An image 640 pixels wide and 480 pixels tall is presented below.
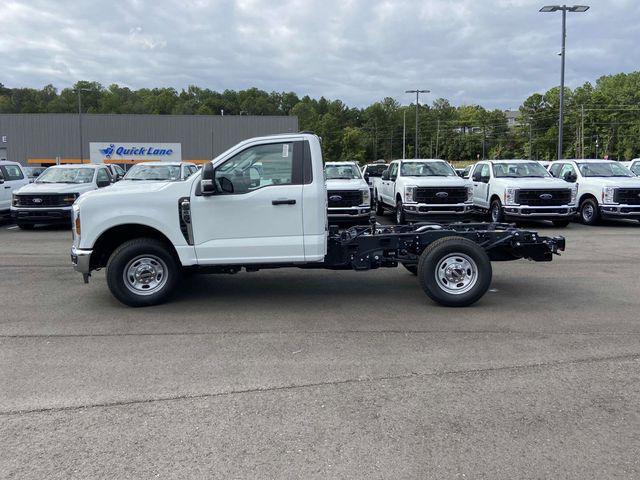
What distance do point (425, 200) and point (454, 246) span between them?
8.25 metres

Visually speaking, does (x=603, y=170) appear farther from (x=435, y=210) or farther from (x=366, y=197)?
(x=366, y=197)

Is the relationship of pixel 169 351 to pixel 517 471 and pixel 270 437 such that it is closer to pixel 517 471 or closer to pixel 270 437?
pixel 270 437

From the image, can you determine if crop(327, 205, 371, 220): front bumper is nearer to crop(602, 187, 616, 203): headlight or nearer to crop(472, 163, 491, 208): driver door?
crop(472, 163, 491, 208): driver door

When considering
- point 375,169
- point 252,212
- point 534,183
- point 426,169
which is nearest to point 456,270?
point 252,212

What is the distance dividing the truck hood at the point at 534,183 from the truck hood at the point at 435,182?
4.77 ft

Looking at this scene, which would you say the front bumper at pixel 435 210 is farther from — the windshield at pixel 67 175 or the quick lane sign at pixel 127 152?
the quick lane sign at pixel 127 152

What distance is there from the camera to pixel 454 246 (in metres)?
7.19

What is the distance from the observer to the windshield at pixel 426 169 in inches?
656

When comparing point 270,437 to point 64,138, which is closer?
point 270,437

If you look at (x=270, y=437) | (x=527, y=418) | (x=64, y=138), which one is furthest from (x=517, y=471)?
(x=64, y=138)

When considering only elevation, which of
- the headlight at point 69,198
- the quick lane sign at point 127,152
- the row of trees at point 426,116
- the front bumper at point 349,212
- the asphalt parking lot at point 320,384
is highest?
the row of trees at point 426,116

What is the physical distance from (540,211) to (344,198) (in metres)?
5.37

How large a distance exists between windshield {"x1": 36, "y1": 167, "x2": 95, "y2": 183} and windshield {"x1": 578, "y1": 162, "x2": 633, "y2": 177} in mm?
14626

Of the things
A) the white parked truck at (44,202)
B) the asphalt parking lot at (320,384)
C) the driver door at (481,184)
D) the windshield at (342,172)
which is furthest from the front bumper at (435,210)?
the white parked truck at (44,202)
